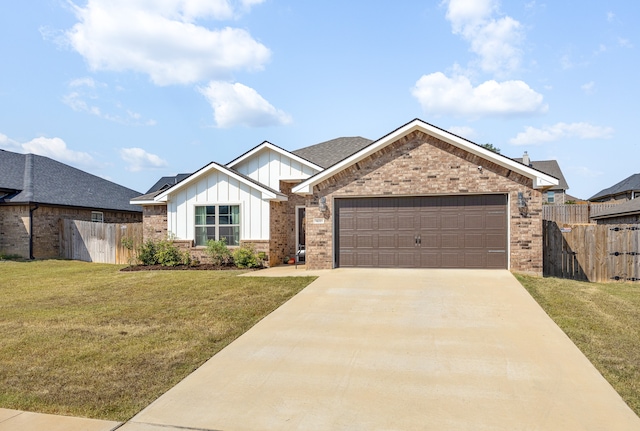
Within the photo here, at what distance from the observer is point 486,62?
1410 cm

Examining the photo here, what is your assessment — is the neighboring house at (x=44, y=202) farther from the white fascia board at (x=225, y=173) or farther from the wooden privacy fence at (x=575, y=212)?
the wooden privacy fence at (x=575, y=212)

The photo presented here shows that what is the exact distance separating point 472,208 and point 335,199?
4149 millimetres

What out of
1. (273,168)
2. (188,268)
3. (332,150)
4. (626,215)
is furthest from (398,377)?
(626,215)

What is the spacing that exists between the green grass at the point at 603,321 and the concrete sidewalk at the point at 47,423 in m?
5.22

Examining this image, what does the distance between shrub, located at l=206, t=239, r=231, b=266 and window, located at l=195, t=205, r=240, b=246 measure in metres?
0.37

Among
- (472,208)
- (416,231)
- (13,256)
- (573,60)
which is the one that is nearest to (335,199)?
(416,231)

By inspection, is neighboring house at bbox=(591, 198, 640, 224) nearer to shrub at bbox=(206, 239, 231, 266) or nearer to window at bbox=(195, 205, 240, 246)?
window at bbox=(195, 205, 240, 246)

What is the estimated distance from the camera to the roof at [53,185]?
20.4m

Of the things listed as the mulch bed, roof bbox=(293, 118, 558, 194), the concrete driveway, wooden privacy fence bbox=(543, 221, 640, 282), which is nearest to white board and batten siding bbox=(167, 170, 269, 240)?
the mulch bed

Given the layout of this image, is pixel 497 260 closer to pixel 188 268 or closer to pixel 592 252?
pixel 592 252

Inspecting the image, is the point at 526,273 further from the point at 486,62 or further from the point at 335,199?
the point at 486,62

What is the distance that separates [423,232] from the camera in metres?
12.3

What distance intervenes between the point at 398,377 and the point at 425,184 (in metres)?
8.12

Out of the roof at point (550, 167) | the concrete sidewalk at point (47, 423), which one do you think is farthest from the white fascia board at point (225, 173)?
the roof at point (550, 167)
